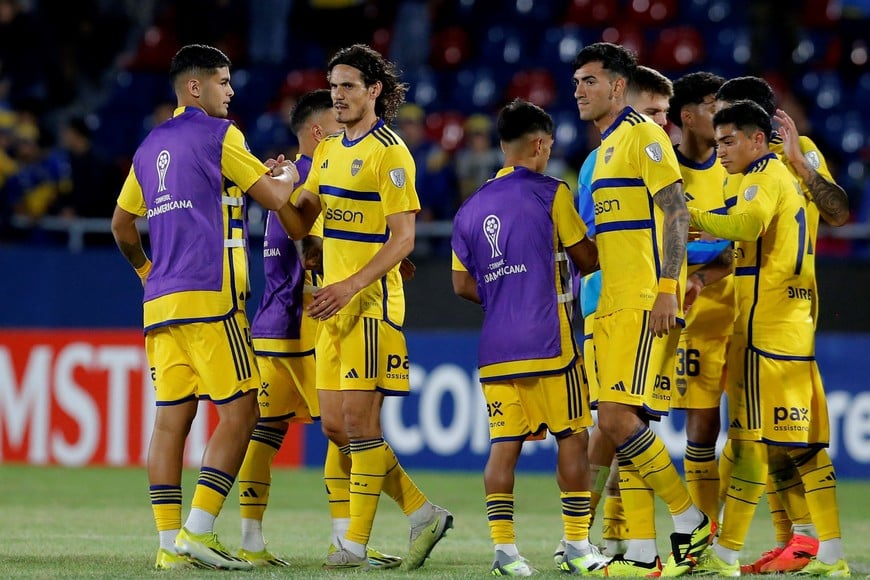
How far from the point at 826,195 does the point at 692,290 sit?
2.68ft

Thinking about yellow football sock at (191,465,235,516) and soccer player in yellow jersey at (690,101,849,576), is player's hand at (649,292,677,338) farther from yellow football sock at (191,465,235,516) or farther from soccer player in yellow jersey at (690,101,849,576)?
yellow football sock at (191,465,235,516)

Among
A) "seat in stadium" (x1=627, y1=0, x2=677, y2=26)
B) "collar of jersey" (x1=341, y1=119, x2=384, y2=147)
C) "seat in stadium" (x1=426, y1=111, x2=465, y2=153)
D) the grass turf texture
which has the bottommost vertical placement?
the grass turf texture

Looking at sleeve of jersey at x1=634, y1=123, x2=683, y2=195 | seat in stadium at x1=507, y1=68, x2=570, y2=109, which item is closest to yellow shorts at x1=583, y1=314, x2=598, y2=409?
sleeve of jersey at x1=634, y1=123, x2=683, y2=195

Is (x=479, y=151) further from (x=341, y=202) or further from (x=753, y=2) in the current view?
(x=341, y=202)

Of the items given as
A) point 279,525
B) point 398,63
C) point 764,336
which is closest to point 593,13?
point 398,63

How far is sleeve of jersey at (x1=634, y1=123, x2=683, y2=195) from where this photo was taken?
671cm

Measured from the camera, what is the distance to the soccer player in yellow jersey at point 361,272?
7.12 meters

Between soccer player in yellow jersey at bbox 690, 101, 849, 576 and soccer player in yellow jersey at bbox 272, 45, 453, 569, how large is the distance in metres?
1.46

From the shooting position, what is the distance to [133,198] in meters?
7.44

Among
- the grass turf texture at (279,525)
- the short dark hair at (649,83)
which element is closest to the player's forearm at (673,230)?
the short dark hair at (649,83)

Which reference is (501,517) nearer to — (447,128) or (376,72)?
(376,72)

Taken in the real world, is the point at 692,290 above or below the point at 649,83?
below

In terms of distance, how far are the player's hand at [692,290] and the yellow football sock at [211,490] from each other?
2.43 m

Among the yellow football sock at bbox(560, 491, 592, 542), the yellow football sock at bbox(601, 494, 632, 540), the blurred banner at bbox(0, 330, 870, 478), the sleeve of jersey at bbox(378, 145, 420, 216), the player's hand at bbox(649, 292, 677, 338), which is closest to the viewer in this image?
the player's hand at bbox(649, 292, 677, 338)
